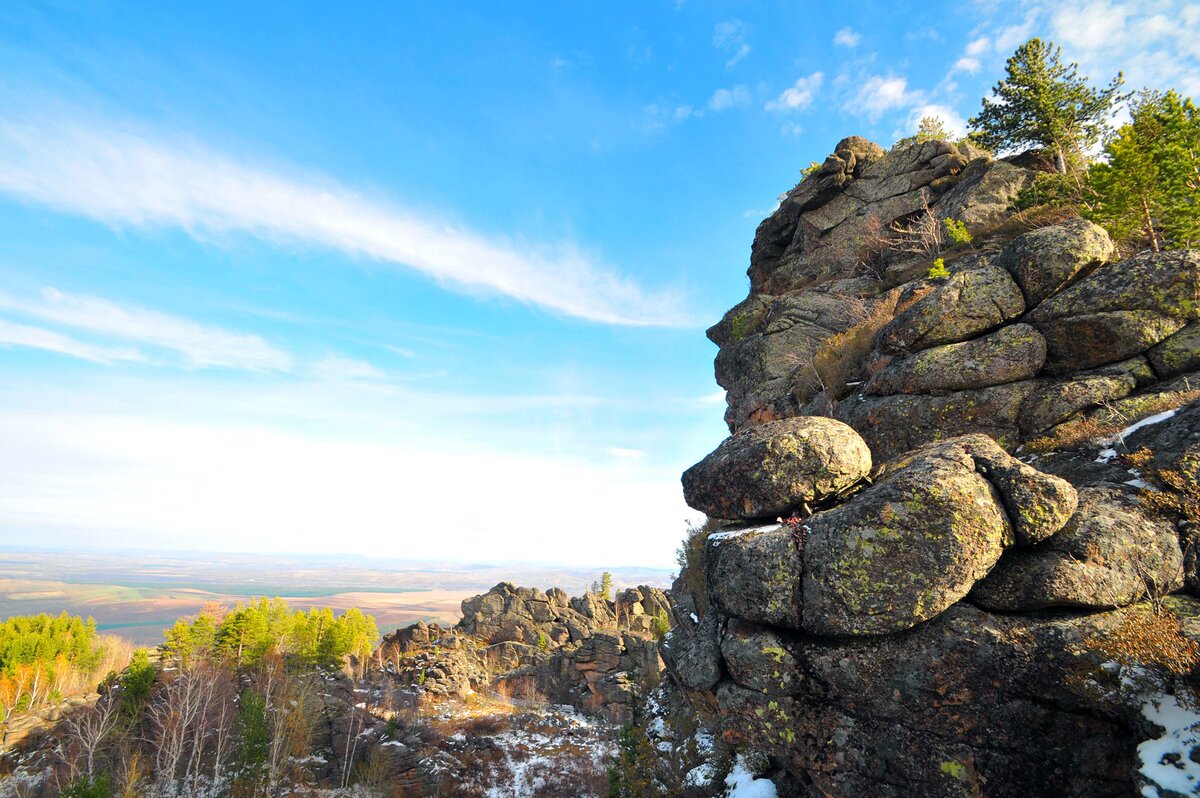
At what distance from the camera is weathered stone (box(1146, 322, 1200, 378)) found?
46.7 ft

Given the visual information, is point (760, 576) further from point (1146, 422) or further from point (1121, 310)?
point (1121, 310)

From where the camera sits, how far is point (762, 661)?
11.8m

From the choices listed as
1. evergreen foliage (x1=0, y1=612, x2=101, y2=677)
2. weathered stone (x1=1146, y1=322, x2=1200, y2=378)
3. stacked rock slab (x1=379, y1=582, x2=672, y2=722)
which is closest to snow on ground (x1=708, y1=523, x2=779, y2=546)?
weathered stone (x1=1146, y1=322, x2=1200, y2=378)

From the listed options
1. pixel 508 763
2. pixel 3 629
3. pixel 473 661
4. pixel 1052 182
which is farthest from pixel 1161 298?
pixel 3 629

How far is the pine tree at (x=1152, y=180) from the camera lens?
21.4 m

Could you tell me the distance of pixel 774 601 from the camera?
11766mm

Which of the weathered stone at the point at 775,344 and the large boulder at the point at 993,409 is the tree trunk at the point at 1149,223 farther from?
the weathered stone at the point at 775,344

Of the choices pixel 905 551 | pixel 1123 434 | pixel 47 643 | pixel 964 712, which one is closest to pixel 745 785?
pixel 964 712

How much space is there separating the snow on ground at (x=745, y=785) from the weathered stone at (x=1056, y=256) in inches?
679

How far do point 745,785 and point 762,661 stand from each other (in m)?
6.93

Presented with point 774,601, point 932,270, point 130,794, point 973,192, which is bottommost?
point 130,794

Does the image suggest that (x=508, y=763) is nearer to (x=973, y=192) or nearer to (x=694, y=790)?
(x=694, y=790)

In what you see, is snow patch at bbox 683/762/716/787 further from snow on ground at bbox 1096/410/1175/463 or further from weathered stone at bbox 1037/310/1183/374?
weathered stone at bbox 1037/310/1183/374

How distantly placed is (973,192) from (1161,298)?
21216 millimetres
